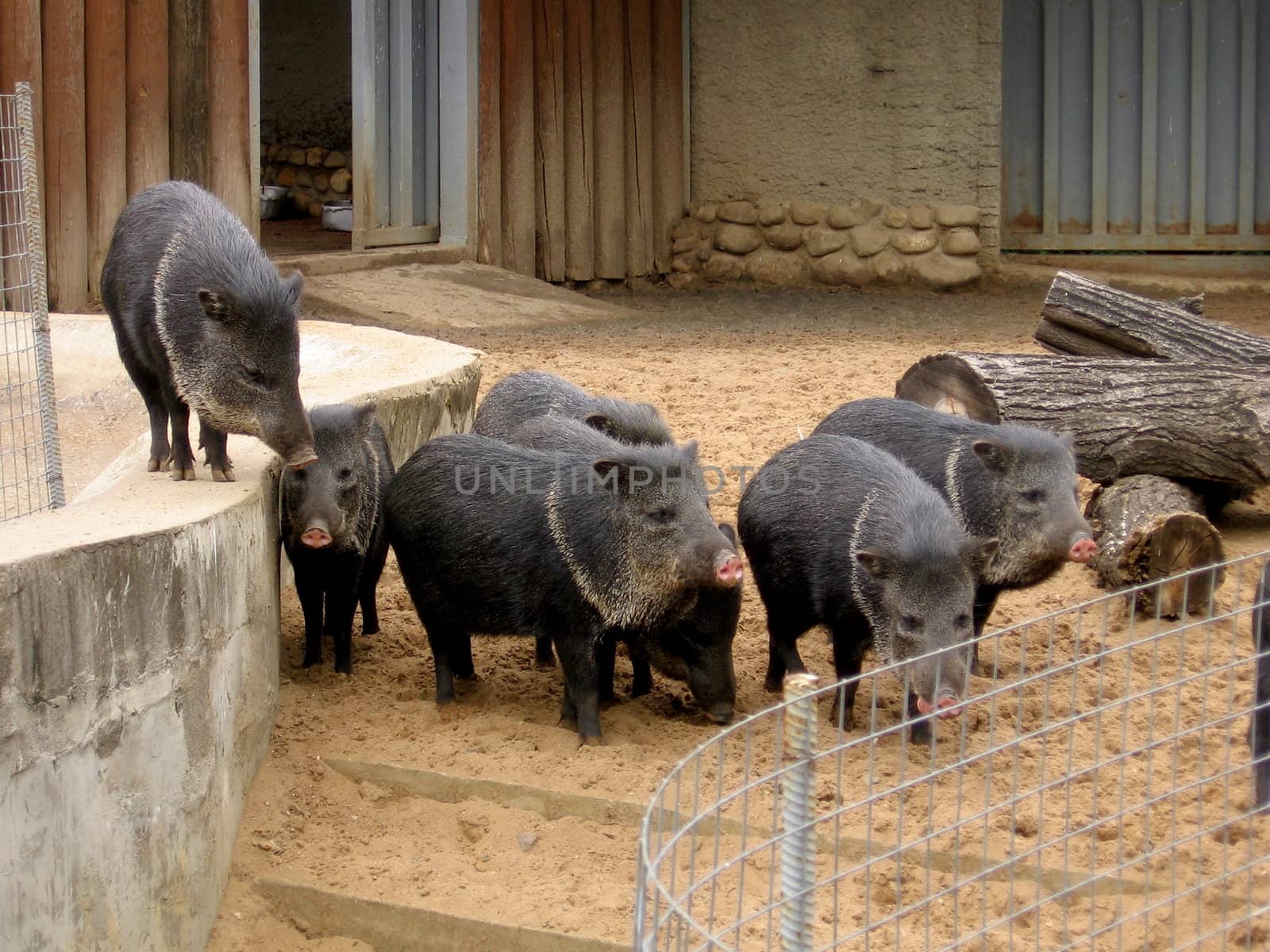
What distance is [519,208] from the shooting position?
10273mm

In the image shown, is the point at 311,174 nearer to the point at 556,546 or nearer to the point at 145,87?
the point at 145,87

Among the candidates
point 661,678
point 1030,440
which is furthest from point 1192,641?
point 661,678

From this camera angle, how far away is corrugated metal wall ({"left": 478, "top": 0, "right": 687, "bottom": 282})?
1002 centimetres

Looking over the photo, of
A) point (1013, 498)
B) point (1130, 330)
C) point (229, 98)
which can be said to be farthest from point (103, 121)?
point (1013, 498)

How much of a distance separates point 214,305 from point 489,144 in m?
6.27

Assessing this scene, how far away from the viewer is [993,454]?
4.34m

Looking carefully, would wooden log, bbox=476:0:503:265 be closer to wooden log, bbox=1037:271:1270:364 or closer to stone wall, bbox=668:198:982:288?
stone wall, bbox=668:198:982:288

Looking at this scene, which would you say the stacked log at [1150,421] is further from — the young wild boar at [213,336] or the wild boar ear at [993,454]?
the young wild boar at [213,336]

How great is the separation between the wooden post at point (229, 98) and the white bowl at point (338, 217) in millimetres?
3513

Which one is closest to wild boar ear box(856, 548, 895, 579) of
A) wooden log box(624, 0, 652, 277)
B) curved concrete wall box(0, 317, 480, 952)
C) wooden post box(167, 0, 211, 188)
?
curved concrete wall box(0, 317, 480, 952)

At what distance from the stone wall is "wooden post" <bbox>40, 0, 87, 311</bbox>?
4646mm

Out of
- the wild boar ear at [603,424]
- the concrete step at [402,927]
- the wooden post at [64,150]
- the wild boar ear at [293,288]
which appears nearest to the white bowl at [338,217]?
the wooden post at [64,150]

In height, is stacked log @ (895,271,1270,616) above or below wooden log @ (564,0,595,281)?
below

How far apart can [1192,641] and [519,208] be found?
21.8 feet
